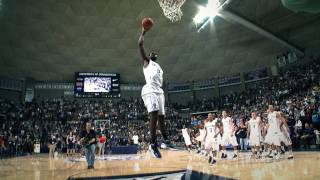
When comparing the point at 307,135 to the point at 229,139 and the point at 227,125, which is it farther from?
the point at 227,125

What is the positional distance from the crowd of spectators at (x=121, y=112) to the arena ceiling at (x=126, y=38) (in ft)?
11.9

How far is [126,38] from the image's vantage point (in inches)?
1375

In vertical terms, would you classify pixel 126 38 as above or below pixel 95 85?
above

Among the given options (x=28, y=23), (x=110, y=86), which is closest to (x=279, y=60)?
(x=110, y=86)

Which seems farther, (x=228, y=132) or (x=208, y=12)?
(x=208, y=12)

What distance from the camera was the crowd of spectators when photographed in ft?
79.3

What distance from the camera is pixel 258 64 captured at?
34562 millimetres

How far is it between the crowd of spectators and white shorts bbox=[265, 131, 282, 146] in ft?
22.1

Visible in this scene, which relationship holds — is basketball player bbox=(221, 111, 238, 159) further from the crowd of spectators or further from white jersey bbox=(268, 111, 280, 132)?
the crowd of spectators

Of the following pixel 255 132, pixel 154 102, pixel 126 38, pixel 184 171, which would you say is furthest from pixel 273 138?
pixel 126 38

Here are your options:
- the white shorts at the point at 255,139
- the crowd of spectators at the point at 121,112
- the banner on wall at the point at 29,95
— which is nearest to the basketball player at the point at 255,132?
the white shorts at the point at 255,139

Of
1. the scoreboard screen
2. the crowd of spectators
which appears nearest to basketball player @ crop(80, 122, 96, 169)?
the crowd of spectators

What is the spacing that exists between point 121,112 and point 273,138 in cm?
2579

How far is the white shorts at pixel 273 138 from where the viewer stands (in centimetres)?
1183
